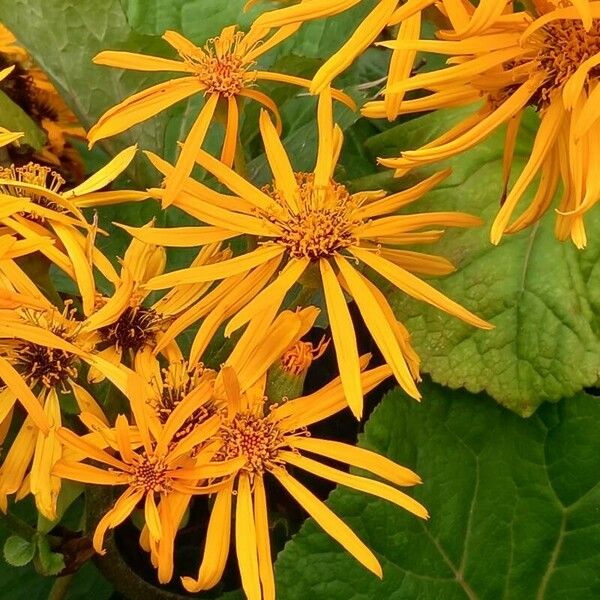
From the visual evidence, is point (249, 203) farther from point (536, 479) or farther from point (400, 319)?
point (536, 479)

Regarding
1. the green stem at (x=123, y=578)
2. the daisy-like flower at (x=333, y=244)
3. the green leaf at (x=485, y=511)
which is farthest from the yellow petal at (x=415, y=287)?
the green stem at (x=123, y=578)

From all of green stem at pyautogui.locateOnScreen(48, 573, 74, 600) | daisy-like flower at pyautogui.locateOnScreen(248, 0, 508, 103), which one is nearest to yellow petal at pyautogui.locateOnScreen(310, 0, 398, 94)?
daisy-like flower at pyautogui.locateOnScreen(248, 0, 508, 103)

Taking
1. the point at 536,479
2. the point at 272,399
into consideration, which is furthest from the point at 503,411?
the point at 272,399

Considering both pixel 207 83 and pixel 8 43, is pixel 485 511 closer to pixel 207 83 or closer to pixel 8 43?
pixel 207 83

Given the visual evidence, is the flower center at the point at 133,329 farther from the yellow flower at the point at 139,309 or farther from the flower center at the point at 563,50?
the flower center at the point at 563,50

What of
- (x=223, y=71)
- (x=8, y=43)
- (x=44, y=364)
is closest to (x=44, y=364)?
(x=44, y=364)

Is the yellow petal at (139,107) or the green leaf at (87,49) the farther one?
the green leaf at (87,49)

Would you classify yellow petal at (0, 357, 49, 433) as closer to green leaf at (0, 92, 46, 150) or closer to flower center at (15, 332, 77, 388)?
flower center at (15, 332, 77, 388)

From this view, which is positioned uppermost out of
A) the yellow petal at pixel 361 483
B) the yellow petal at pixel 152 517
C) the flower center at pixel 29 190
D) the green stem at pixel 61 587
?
the flower center at pixel 29 190
